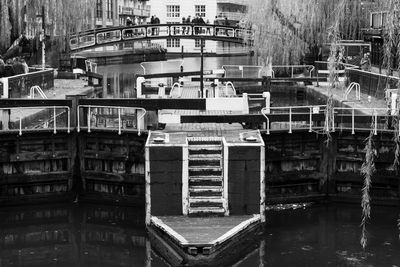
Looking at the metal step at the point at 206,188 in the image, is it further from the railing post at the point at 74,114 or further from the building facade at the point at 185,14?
the building facade at the point at 185,14

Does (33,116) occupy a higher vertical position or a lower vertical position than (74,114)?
lower

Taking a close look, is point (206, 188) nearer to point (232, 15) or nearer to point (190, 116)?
point (190, 116)

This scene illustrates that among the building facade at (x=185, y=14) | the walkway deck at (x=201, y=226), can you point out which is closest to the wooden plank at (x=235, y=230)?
the walkway deck at (x=201, y=226)

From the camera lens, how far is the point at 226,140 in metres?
19.7

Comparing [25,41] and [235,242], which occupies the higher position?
[25,41]

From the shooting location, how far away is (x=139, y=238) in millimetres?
19453

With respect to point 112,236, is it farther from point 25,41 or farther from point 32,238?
point 25,41

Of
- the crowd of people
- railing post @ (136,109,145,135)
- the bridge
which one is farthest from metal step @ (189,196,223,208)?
the bridge

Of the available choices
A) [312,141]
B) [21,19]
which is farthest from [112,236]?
[21,19]

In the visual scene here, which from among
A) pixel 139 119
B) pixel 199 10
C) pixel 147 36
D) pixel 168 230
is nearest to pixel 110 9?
pixel 199 10

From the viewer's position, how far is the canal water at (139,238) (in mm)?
17672

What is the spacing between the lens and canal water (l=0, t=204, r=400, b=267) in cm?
1767

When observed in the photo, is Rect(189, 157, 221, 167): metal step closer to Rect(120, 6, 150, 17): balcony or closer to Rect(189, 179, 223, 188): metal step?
Rect(189, 179, 223, 188): metal step

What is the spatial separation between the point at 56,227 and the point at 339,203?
824cm
